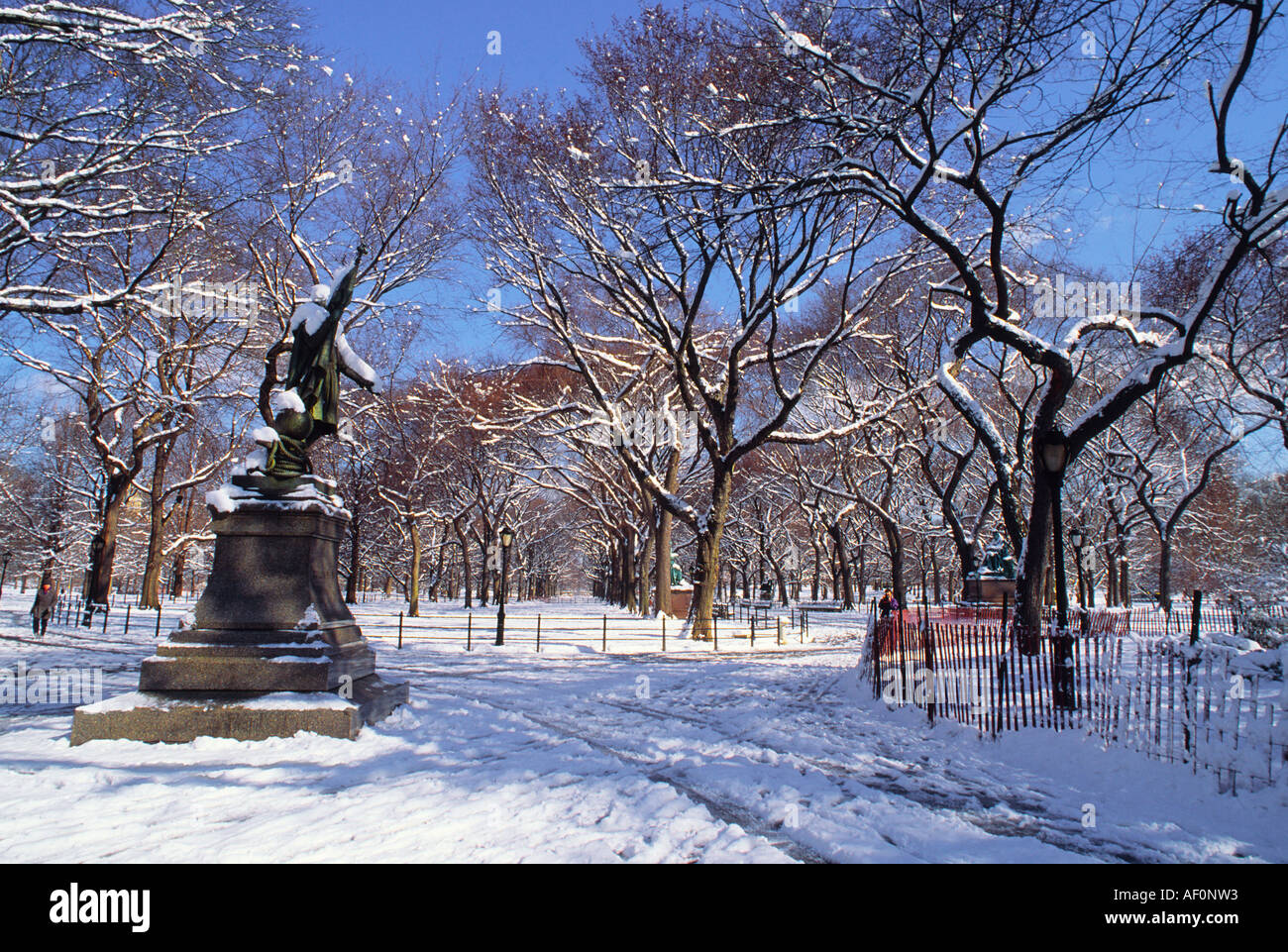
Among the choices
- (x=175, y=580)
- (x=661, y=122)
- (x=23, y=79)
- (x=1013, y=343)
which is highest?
(x=661, y=122)

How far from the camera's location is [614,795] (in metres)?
5.49

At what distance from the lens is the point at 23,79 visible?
37.2ft

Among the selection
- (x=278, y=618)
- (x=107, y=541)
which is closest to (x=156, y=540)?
(x=107, y=541)

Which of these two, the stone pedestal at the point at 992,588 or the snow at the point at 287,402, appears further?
the stone pedestal at the point at 992,588

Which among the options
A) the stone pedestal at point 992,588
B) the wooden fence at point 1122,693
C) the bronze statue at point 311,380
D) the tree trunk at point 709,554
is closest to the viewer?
the wooden fence at point 1122,693

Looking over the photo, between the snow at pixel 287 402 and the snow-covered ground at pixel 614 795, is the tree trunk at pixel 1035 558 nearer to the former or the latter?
the snow-covered ground at pixel 614 795

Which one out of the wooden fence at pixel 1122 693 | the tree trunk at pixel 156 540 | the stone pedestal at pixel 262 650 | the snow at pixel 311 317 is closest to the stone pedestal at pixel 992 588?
the wooden fence at pixel 1122 693

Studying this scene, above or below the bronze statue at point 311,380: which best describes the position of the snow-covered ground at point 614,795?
below

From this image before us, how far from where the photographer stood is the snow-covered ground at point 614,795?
4414 millimetres

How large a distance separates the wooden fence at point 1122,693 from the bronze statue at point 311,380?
8485mm

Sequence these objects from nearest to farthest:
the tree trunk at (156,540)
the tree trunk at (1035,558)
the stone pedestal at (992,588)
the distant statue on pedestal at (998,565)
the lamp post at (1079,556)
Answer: the tree trunk at (1035,558) < the lamp post at (1079,556) < the stone pedestal at (992,588) < the tree trunk at (156,540) < the distant statue on pedestal at (998,565)
